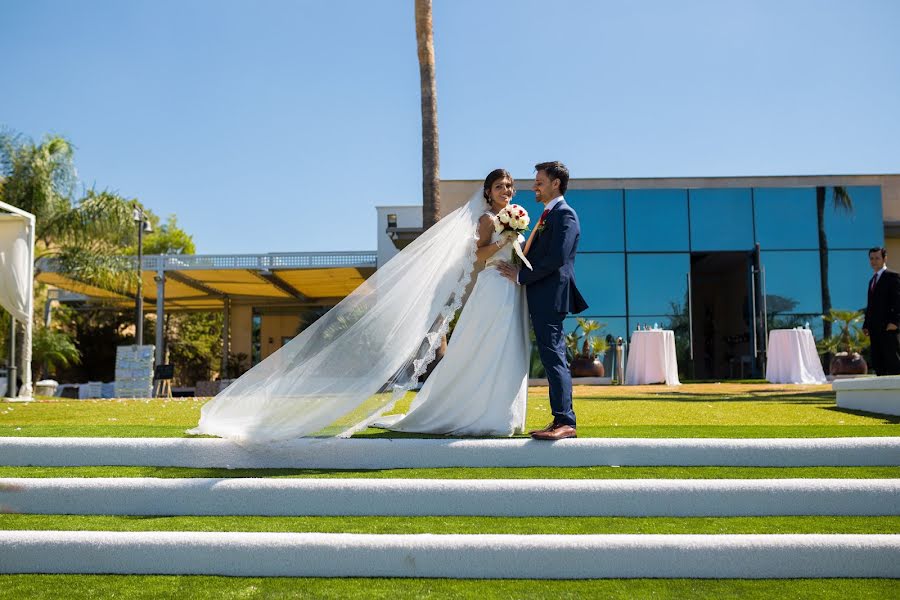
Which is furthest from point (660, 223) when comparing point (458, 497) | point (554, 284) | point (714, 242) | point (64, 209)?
point (458, 497)

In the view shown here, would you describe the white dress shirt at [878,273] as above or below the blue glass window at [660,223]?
below

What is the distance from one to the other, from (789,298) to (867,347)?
2.38 meters

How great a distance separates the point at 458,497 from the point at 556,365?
1.29 metres

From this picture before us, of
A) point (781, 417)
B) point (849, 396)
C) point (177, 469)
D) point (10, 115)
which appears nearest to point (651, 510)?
point (177, 469)

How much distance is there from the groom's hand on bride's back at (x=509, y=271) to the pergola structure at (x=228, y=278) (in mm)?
18862

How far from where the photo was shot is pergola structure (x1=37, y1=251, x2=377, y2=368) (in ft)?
82.6

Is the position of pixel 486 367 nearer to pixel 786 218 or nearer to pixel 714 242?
pixel 714 242

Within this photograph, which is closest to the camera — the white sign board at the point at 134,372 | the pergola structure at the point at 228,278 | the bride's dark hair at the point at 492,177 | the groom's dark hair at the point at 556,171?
the groom's dark hair at the point at 556,171

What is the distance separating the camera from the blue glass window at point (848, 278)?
771 inches

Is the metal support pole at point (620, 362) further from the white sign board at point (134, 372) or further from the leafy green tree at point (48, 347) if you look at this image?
the leafy green tree at point (48, 347)

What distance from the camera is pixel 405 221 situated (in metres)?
23.0

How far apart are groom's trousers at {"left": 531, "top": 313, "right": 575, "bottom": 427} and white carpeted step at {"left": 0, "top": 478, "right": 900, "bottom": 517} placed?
0.88 meters

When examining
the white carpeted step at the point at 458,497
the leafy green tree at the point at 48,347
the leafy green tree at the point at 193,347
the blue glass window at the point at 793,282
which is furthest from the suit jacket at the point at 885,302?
the leafy green tree at the point at 193,347

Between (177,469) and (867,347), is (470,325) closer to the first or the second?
(177,469)
